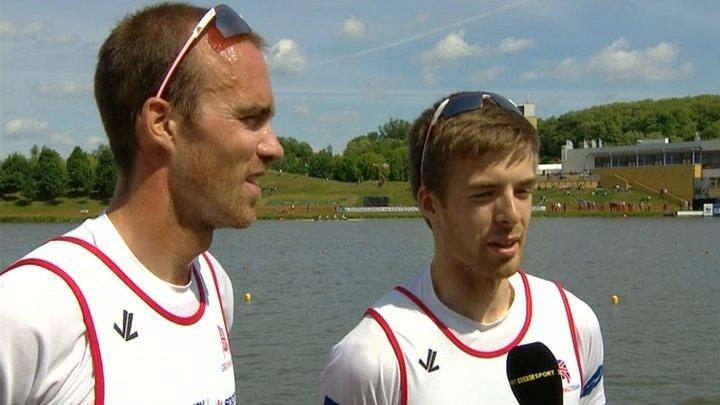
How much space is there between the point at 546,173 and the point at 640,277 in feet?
384

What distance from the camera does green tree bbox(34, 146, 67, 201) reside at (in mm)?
134625

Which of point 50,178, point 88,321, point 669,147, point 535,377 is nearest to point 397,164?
point 669,147

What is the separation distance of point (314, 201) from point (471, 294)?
12402cm

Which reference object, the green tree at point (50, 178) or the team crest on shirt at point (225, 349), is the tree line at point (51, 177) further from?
the team crest on shirt at point (225, 349)

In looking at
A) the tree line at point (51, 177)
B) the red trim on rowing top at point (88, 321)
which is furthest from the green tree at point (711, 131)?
the red trim on rowing top at point (88, 321)

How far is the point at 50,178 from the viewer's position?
442ft

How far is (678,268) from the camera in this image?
38.9 meters

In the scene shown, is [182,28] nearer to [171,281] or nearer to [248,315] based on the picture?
[171,281]

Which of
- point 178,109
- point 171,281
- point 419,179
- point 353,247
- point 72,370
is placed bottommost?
point 353,247

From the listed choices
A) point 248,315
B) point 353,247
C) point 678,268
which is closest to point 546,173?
point 353,247

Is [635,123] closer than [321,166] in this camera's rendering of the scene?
No

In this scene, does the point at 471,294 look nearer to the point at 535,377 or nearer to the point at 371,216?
the point at 535,377

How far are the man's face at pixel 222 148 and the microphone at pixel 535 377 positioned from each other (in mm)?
1228

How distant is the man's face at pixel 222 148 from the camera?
314 cm
